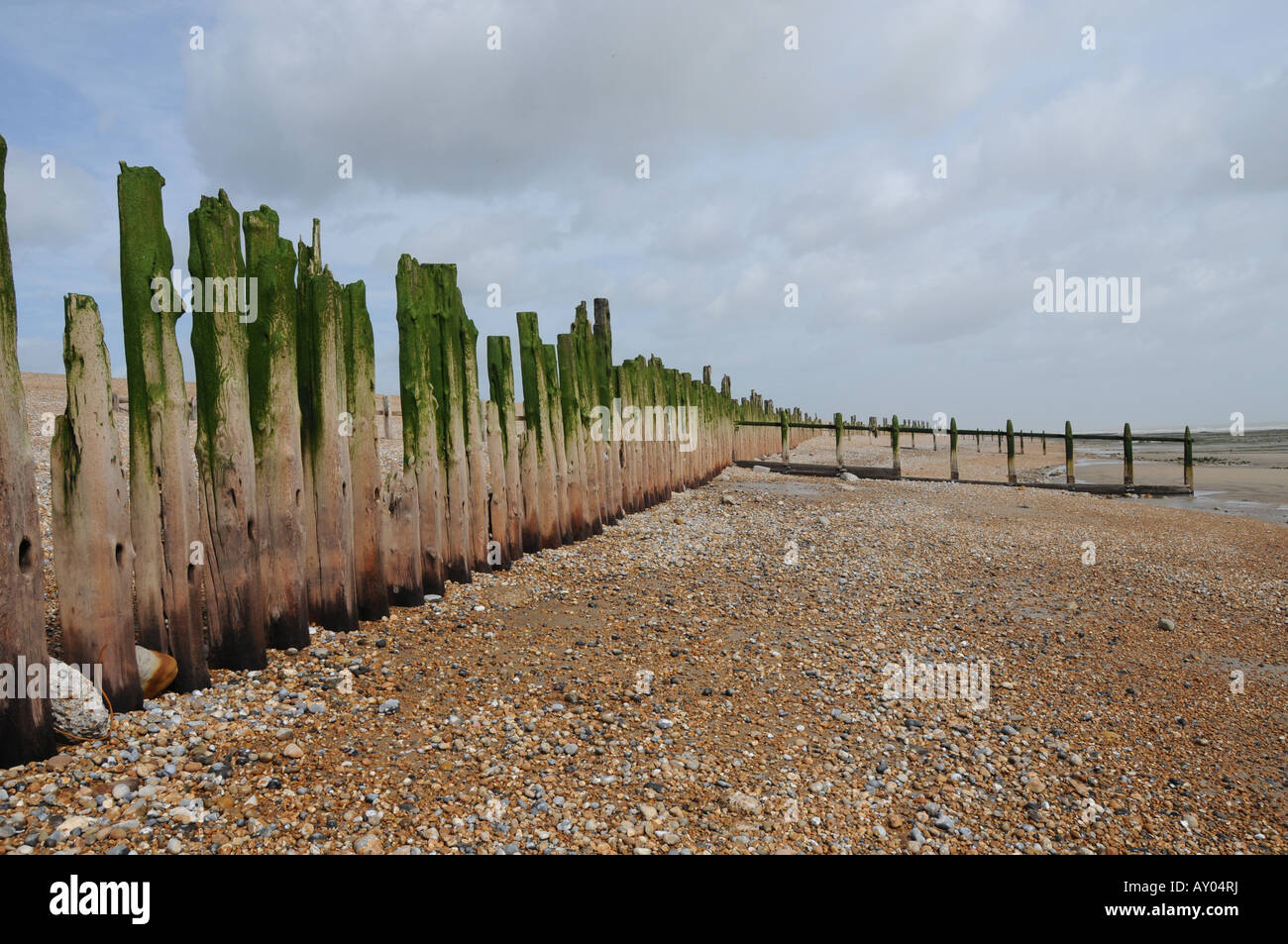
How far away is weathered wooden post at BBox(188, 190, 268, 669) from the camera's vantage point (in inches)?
171

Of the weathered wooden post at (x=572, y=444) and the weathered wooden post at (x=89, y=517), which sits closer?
the weathered wooden post at (x=89, y=517)

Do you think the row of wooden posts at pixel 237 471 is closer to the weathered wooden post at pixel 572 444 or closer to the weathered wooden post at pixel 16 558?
the weathered wooden post at pixel 16 558

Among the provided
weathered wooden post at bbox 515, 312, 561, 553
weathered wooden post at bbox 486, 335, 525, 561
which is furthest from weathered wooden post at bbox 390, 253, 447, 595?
weathered wooden post at bbox 515, 312, 561, 553

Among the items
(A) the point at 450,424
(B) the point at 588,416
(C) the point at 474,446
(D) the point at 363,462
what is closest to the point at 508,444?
(C) the point at 474,446

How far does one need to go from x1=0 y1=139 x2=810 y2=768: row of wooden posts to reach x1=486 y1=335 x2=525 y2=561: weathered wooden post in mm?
54

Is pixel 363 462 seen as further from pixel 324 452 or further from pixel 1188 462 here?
pixel 1188 462

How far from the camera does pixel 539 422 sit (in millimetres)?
8406

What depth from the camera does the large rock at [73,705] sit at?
3502 mm

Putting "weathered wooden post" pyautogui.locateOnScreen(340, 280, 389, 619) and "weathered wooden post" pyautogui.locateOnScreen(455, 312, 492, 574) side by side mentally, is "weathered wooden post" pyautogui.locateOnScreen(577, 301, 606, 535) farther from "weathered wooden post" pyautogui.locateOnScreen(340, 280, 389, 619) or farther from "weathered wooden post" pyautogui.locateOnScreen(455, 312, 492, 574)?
"weathered wooden post" pyautogui.locateOnScreen(340, 280, 389, 619)

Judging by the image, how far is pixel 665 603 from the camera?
695cm

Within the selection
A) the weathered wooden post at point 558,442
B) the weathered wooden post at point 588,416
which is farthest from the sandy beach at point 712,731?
the weathered wooden post at point 588,416

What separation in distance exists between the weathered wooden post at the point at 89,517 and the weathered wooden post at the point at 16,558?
23 cm
